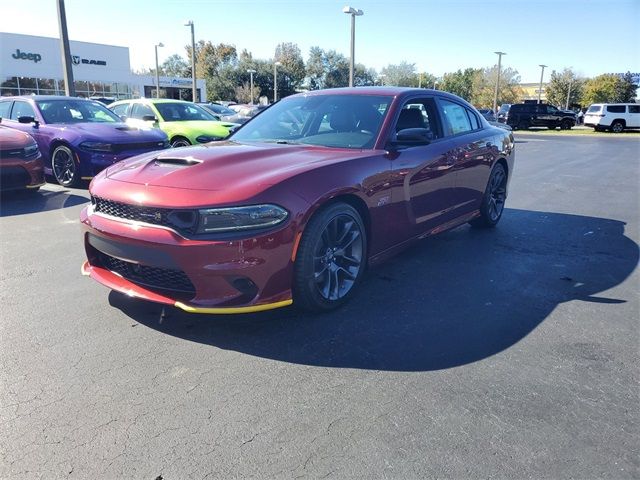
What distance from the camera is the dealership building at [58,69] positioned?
129ft

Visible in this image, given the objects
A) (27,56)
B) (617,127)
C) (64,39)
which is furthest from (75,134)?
(27,56)

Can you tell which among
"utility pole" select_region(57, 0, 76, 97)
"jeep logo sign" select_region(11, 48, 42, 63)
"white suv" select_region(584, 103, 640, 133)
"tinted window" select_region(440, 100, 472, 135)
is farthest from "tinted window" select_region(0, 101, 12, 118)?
"jeep logo sign" select_region(11, 48, 42, 63)

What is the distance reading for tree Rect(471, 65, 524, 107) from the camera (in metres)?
79.1

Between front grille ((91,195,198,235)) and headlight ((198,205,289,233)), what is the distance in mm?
65

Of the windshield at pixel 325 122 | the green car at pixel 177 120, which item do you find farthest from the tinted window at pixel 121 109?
the windshield at pixel 325 122

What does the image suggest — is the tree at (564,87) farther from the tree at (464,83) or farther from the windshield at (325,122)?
the windshield at (325,122)

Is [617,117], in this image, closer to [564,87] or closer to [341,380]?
[341,380]

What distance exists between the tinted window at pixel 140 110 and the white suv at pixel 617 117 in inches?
1231

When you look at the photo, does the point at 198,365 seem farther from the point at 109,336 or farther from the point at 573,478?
the point at 573,478

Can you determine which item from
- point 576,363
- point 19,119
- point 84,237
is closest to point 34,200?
point 19,119

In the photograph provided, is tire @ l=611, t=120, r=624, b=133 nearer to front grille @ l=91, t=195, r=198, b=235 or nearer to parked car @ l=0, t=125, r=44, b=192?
parked car @ l=0, t=125, r=44, b=192

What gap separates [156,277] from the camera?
3.13m

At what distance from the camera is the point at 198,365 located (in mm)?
2828

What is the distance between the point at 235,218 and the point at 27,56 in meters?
46.5
